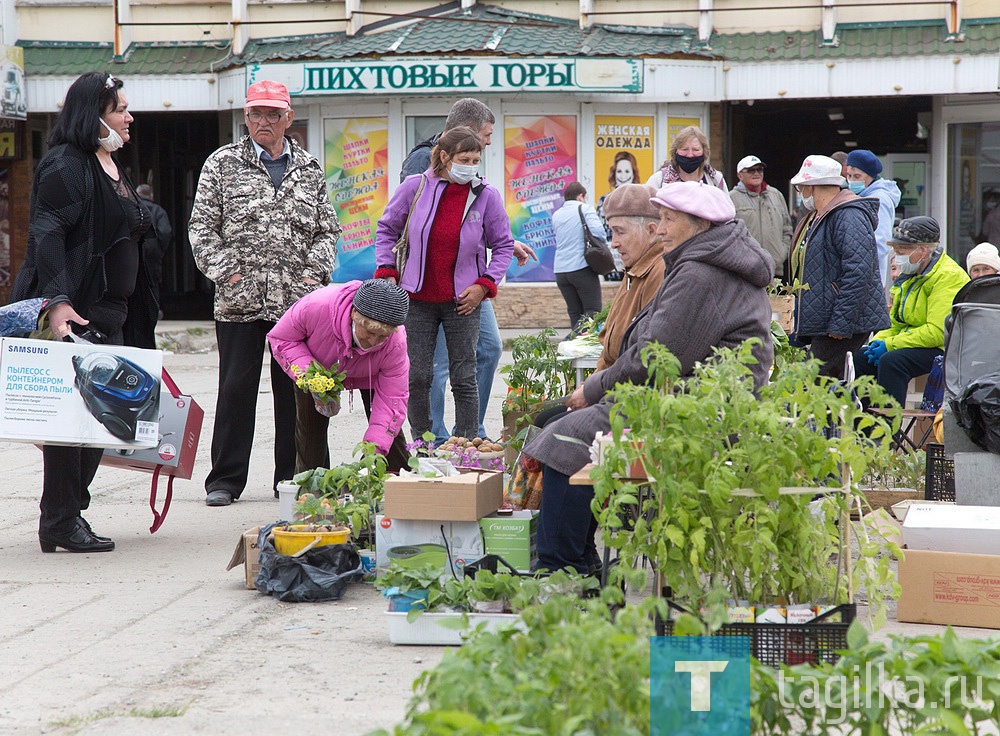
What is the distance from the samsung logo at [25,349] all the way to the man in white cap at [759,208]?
5.71 meters

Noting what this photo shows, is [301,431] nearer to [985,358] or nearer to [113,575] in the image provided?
[113,575]

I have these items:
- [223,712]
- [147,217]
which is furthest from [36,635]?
[147,217]

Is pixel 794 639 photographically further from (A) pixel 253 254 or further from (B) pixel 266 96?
(B) pixel 266 96

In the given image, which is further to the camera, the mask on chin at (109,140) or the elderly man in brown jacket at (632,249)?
the mask on chin at (109,140)

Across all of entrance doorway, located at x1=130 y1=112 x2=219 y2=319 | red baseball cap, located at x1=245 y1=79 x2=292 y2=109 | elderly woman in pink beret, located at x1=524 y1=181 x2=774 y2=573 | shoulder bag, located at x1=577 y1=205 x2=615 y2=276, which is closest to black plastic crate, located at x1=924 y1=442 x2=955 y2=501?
elderly woman in pink beret, located at x1=524 y1=181 x2=774 y2=573

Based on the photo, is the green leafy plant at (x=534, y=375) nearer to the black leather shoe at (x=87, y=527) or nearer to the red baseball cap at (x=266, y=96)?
the red baseball cap at (x=266, y=96)

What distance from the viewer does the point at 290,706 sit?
353cm

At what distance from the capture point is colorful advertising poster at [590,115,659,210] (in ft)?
51.8

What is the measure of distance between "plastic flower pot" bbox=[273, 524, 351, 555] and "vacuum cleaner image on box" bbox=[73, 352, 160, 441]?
88 centimetres

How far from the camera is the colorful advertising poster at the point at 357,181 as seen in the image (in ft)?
52.3

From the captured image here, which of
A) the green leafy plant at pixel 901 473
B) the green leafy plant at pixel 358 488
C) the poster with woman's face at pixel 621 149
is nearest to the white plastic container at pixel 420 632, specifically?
the green leafy plant at pixel 358 488

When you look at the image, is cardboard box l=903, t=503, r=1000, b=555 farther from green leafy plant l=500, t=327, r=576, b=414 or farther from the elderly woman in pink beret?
green leafy plant l=500, t=327, r=576, b=414

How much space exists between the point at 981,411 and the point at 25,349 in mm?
3891

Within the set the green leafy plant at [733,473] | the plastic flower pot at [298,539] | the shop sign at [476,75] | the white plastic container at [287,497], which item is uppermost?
the shop sign at [476,75]
